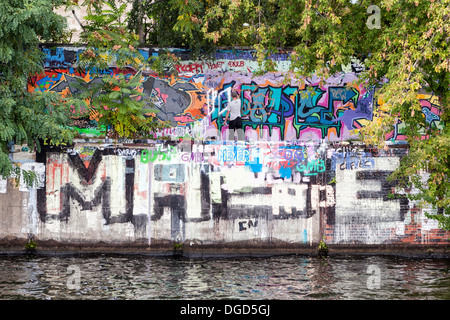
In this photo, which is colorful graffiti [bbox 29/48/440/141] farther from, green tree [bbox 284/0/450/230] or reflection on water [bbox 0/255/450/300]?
reflection on water [bbox 0/255/450/300]

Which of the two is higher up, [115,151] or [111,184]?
[115,151]

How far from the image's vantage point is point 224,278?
539 inches

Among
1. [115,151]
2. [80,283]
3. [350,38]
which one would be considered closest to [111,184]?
[115,151]

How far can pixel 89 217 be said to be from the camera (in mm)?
16484

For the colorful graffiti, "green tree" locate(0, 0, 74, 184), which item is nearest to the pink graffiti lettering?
the colorful graffiti

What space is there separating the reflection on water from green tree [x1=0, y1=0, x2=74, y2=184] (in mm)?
3331

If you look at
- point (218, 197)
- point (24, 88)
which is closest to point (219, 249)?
point (218, 197)

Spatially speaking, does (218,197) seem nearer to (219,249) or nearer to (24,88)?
(219,249)

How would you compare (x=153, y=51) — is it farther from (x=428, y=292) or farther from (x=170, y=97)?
(x=428, y=292)

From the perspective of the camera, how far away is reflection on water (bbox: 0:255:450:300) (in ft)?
39.9

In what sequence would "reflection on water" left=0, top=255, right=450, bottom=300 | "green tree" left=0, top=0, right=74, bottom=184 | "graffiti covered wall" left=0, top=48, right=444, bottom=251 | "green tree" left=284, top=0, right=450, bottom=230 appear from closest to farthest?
1. "reflection on water" left=0, top=255, right=450, bottom=300
2. "green tree" left=284, top=0, right=450, bottom=230
3. "green tree" left=0, top=0, right=74, bottom=184
4. "graffiti covered wall" left=0, top=48, right=444, bottom=251

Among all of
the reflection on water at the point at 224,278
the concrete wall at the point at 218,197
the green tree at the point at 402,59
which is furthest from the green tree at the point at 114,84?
the green tree at the point at 402,59

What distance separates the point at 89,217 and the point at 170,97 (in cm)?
558

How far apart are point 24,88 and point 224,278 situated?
25.0 feet
